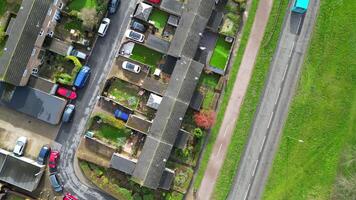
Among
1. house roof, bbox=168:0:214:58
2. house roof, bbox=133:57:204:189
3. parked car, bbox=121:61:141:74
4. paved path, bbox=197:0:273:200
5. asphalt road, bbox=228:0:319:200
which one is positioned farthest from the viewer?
paved path, bbox=197:0:273:200

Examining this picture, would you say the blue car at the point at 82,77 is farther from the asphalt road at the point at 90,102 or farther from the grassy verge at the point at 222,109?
the grassy verge at the point at 222,109

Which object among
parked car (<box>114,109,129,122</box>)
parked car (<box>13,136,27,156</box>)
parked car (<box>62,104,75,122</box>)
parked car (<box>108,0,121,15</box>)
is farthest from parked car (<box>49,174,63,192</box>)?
parked car (<box>108,0,121,15</box>)

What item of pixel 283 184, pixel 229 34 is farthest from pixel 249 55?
pixel 283 184

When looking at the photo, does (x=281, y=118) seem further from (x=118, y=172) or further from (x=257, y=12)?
(x=118, y=172)

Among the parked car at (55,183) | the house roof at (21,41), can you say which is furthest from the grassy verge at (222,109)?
the house roof at (21,41)

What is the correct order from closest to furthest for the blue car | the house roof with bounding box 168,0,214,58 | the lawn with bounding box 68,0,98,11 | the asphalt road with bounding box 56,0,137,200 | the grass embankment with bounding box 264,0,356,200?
the house roof with bounding box 168,0,214,58
the grass embankment with bounding box 264,0,356,200
the blue car
the asphalt road with bounding box 56,0,137,200
the lawn with bounding box 68,0,98,11

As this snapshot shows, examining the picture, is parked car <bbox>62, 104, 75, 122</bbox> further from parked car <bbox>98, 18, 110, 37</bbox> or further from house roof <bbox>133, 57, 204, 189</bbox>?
house roof <bbox>133, 57, 204, 189</bbox>
